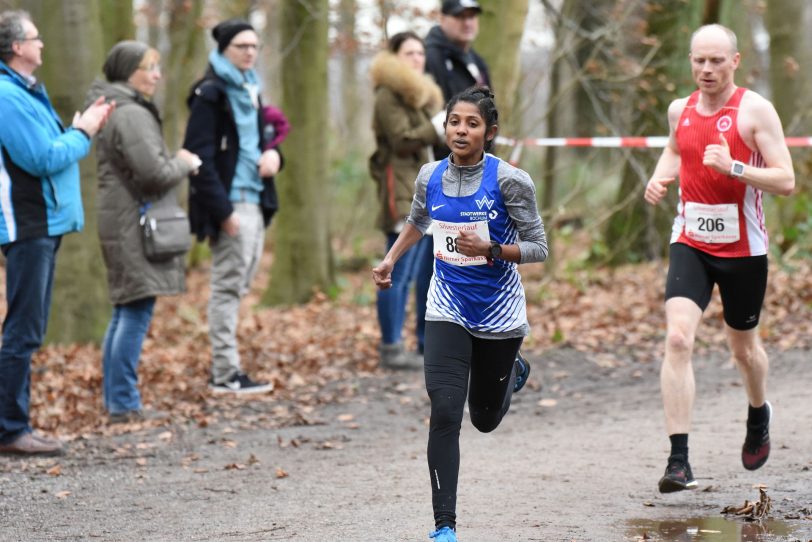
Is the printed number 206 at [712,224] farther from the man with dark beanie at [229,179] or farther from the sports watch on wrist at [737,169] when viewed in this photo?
the man with dark beanie at [229,179]

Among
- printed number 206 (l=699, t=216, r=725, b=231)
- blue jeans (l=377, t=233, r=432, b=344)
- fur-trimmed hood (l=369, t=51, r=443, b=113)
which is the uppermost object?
fur-trimmed hood (l=369, t=51, r=443, b=113)

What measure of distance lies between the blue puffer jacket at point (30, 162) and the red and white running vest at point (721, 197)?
353cm

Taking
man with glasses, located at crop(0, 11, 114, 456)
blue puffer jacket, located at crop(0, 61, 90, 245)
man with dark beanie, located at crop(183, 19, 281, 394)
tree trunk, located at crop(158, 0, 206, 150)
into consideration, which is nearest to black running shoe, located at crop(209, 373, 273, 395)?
man with dark beanie, located at crop(183, 19, 281, 394)

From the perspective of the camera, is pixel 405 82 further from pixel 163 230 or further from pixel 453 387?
pixel 453 387

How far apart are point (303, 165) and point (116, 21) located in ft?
9.44

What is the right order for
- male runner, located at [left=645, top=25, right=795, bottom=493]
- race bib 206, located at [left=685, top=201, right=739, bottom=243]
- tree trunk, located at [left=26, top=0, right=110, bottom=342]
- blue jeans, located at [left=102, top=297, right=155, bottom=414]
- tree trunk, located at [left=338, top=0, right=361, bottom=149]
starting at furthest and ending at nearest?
tree trunk, located at [left=338, top=0, right=361, bottom=149] → tree trunk, located at [left=26, top=0, right=110, bottom=342] → blue jeans, located at [left=102, top=297, right=155, bottom=414] → race bib 206, located at [left=685, top=201, right=739, bottom=243] → male runner, located at [left=645, top=25, right=795, bottom=493]

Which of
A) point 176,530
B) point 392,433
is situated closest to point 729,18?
point 392,433

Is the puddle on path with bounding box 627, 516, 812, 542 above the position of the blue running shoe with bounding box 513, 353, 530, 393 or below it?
below

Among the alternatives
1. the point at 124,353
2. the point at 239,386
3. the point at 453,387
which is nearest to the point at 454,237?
the point at 453,387

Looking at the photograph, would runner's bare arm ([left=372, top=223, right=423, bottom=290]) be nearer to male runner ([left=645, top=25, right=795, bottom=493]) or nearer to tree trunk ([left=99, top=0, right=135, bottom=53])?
male runner ([left=645, top=25, right=795, bottom=493])

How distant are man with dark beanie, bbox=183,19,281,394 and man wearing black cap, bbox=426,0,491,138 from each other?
1.61 m

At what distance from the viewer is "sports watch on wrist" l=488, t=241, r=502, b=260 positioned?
4.66 meters

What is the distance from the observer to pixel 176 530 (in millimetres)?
5125

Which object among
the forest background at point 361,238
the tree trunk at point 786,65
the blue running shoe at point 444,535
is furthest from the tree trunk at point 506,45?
the blue running shoe at point 444,535
